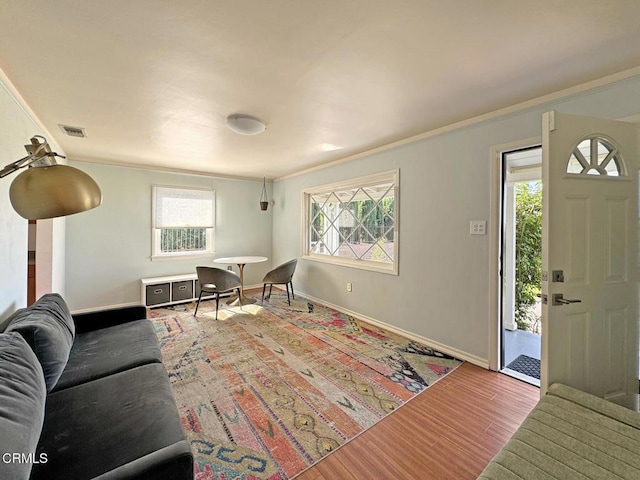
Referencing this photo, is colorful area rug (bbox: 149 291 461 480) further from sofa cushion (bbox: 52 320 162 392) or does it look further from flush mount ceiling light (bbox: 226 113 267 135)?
flush mount ceiling light (bbox: 226 113 267 135)

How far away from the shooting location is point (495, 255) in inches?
97.7

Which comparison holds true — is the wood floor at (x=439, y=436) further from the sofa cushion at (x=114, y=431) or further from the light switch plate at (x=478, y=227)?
the light switch plate at (x=478, y=227)

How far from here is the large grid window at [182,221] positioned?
4.67 m

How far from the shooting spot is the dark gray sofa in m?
0.94

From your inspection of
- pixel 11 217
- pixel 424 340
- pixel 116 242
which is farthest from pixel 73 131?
pixel 424 340

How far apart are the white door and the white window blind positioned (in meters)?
4.91

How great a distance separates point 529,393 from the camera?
7.17ft

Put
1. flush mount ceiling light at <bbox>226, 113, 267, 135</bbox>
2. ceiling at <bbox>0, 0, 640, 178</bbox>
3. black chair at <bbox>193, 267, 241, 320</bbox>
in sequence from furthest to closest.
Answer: black chair at <bbox>193, 267, 241, 320</bbox> → flush mount ceiling light at <bbox>226, 113, 267, 135</bbox> → ceiling at <bbox>0, 0, 640, 178</bbox>

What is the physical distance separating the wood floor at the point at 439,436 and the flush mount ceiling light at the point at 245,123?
2657 millimetres

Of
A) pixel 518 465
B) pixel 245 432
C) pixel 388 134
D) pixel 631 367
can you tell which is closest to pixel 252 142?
pixel 388 134

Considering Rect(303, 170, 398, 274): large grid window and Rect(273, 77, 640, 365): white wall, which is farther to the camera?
Rect(303, 170, 398, 274): large grid window

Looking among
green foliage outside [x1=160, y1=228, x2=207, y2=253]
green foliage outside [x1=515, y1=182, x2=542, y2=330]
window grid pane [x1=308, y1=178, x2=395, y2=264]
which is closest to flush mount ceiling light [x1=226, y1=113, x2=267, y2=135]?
window grid pane [x1=308, y1=178, x2=395, y2=264]

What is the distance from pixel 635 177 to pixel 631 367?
1200 millimetres

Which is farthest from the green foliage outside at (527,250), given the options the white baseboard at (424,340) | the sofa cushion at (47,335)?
the sofa cushion at (47,335)
